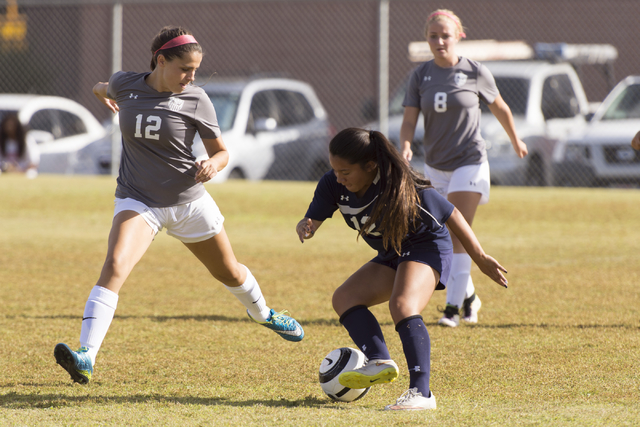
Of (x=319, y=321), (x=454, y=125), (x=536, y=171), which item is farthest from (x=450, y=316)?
(x=536, y=171)

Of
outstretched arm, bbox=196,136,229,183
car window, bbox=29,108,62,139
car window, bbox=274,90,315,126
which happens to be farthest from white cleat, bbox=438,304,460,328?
car window, bbox=29,108,62,139

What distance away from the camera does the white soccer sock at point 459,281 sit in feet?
19.0

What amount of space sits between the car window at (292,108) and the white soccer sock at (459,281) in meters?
8.24

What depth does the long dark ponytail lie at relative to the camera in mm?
3850

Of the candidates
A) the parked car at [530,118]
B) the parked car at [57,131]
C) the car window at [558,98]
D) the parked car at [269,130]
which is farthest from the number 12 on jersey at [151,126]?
the parked car at [57,131]

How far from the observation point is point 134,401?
12.9 ft

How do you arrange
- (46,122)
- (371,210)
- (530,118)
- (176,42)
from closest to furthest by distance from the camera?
(371,210) < (176,42) < (530,118) < (46,122)

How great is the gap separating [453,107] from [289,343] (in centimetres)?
195

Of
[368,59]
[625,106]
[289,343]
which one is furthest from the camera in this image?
[368,59]

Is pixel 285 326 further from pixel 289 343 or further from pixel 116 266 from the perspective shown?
pixel 116 266

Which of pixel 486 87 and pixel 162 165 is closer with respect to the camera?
pixel 162 165

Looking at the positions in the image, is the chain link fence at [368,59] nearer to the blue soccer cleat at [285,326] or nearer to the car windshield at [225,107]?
the car windshield at [225,107]

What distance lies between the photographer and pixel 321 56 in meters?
23.5

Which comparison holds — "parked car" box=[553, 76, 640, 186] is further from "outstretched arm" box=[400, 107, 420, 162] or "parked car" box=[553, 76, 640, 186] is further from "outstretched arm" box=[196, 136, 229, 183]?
"outstretched arm" box=[196, 136, 229, 183]
